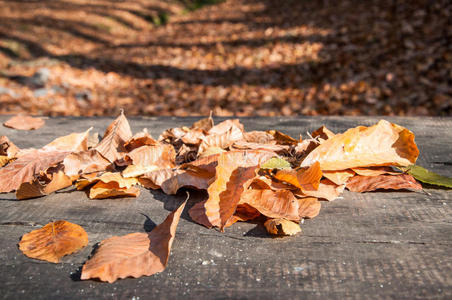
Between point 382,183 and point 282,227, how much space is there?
0.44m

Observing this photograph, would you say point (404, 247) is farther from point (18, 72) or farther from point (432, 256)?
point (18, 72)

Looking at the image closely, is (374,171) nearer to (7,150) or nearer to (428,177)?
(428,177)

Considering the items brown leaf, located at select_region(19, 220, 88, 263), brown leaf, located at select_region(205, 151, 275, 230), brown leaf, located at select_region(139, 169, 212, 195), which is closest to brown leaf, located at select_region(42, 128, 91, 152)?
brown leaf, located at select_region(139, 169, 212, 195)

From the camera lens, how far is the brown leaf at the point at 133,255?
79 cm

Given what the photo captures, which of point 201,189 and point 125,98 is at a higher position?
point 201,189

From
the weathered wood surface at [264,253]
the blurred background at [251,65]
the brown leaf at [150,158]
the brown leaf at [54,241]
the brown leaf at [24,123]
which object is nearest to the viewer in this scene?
the weathered wood surface at [264,253]

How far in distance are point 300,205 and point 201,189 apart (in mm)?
300

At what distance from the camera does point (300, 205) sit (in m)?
1.07

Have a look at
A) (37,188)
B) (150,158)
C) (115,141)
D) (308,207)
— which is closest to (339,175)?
(308,207)

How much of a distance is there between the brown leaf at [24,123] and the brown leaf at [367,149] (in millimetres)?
1457

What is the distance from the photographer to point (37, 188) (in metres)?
1.16

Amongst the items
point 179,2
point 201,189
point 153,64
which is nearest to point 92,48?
point 153,64

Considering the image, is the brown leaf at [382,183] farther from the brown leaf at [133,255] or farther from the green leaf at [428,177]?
the brown leaf at [133,255]

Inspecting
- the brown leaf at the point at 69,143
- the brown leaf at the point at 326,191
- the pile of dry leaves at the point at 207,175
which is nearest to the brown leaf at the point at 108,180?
the pile of dry leaves at the point at 207,175
